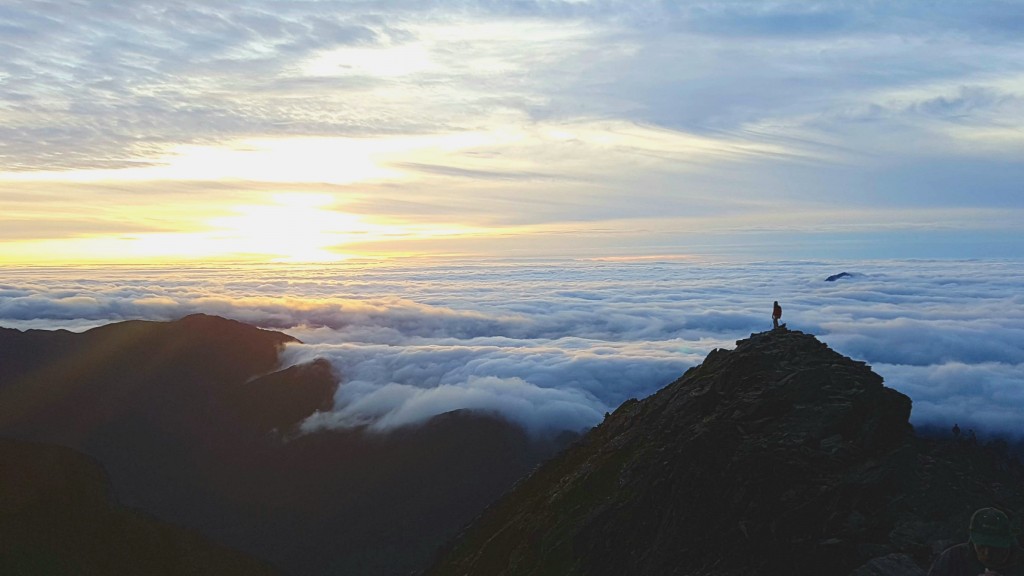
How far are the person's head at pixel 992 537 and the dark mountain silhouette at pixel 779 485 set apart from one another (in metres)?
20.4

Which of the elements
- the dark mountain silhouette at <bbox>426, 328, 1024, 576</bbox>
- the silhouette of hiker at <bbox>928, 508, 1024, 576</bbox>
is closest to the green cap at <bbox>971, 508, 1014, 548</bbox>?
the silhouette of hiker at <bbox>928, 508, 1024, 576</bbox>

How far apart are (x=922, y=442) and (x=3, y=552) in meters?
186

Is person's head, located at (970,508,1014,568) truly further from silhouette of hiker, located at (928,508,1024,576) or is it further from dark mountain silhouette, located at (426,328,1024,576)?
dark mountain silhouette, located at (426,328,1024,576)

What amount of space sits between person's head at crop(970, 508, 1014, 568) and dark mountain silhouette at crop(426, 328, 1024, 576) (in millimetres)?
20414

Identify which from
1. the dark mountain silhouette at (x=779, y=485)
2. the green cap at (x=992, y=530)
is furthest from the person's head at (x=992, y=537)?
the dark mountain silhouette at (x=779, y=485)

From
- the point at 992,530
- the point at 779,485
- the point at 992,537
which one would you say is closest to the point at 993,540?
the point at 992,537

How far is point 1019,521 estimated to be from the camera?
38.7m

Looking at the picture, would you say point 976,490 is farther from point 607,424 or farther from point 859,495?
point 607,424

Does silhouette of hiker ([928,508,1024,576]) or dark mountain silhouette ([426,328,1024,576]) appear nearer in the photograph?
silhouette of hiker ([928,508,1024,576])

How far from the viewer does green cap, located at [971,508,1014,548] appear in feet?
49.9

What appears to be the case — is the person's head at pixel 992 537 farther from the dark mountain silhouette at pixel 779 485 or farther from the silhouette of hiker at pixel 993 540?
the dark mountain silhouette at pixel 779 485

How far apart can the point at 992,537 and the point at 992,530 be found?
143 mm

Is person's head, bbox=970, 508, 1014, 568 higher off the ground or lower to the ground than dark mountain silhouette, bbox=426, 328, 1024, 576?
higher

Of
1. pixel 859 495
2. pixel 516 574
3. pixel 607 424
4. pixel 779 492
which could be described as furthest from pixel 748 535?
pixel 607 424
